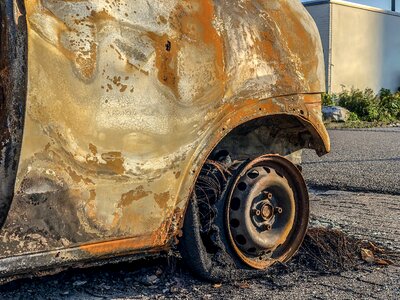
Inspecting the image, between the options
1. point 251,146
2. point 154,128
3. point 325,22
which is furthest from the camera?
point 325,22

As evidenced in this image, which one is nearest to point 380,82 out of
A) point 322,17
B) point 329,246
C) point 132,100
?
point 322,17

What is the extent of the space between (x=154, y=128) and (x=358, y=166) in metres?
6.71

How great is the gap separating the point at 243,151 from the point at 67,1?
1633 mm

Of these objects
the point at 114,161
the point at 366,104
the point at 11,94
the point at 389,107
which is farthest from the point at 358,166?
the point at 389,107

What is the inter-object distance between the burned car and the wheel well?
0.05ft

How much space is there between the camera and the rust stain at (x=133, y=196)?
329 cm

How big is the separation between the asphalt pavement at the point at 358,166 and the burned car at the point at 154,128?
3738 millimetres

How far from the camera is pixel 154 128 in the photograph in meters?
3.38

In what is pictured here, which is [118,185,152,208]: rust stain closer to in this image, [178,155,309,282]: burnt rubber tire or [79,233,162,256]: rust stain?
[79,233,162,256]: rust stain

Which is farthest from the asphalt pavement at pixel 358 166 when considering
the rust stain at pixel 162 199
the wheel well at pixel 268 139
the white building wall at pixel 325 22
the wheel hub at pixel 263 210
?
the white building wall at pixel 325 22

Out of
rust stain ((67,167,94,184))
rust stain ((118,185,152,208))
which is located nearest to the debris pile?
rust stain ((118,185,152,208))

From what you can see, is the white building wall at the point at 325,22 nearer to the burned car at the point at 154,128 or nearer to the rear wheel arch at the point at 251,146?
the rear wheel arch at the point at 251,146

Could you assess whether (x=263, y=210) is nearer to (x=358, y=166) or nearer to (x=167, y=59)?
(x=167, y=59)

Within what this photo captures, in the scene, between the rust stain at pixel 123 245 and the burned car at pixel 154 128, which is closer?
the burned car at pixel 154 128
